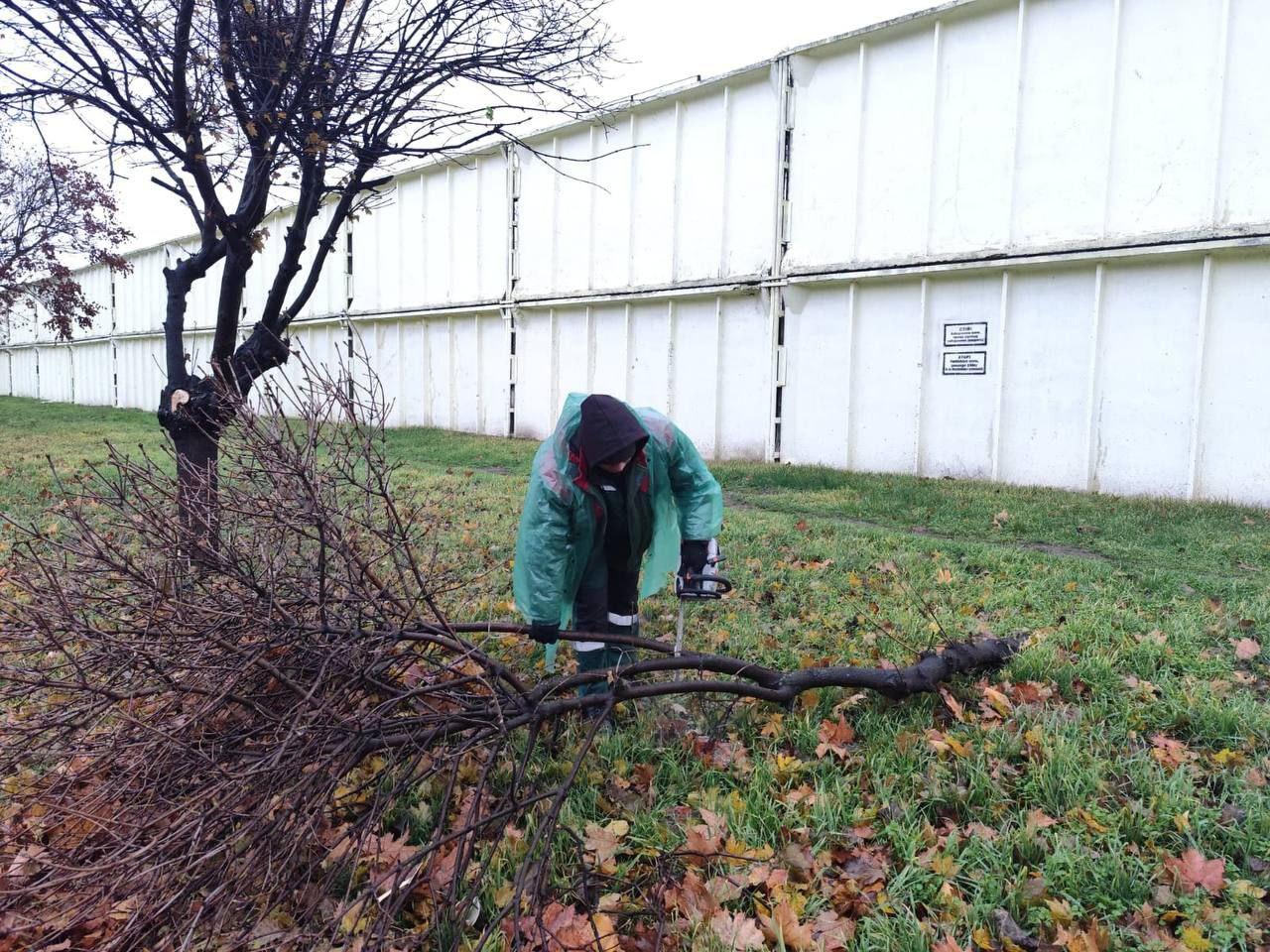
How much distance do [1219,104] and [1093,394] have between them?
2.90 metres

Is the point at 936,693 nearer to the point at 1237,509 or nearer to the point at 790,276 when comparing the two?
the point at 1237,509

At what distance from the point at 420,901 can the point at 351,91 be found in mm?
4371

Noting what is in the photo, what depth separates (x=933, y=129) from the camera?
9.65 metres

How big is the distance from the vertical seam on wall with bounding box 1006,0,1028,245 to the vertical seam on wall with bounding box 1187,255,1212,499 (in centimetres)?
192

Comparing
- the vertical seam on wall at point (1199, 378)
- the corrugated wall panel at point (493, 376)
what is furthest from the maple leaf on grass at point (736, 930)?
the corrugated wall panel at point (493, 376)

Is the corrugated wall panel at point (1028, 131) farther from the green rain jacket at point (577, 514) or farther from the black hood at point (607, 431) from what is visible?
the black hood at point (607, 431)

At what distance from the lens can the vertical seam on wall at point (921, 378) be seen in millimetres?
9797

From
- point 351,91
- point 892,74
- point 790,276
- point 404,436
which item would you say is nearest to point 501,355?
point 404,436

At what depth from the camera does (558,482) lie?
3.57 m

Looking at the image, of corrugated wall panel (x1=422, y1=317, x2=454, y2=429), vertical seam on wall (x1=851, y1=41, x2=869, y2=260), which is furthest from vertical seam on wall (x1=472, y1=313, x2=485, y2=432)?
vertical seam on wall (x1=851, y1=41, x2=869, y2=260)

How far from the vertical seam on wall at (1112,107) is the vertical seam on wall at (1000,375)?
3.54 feet

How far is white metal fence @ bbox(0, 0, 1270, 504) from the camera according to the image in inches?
316

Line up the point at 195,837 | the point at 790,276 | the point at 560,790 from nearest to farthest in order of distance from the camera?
the point at 195,837 → the point at 560,790 → the point at 790,276

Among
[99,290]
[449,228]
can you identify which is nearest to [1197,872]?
[449,228]
